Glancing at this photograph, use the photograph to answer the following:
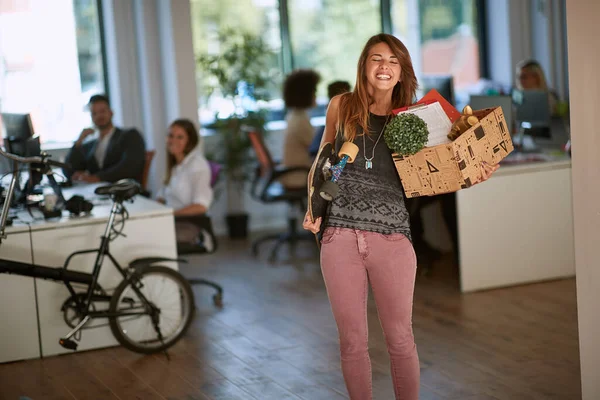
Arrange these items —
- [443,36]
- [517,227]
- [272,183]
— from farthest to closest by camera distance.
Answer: [443,36]
[272,183]
[517,227]

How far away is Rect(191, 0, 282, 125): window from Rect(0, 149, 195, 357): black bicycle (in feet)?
11.2

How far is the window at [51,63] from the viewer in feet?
25.9

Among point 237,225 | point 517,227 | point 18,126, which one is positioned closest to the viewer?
point 517,227

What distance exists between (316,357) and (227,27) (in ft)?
14.1

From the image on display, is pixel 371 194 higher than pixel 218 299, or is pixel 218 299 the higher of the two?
pixel 371 194

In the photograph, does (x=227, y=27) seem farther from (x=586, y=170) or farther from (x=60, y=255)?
(x=586, y=170)

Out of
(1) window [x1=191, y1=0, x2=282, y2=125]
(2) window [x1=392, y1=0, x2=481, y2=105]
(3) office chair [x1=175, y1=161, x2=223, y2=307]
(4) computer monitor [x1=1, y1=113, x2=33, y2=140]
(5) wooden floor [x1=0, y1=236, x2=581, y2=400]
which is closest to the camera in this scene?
(5) wooden floor [x1=0, y1=236, x2=581, y2=400]

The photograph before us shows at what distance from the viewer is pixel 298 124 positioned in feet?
22.9

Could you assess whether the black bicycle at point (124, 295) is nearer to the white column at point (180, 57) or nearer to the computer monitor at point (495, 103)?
the computer monitor at point (495, 103)

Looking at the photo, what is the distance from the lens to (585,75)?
3.01 metres

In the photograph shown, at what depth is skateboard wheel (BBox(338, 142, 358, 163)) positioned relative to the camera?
2.93 metres

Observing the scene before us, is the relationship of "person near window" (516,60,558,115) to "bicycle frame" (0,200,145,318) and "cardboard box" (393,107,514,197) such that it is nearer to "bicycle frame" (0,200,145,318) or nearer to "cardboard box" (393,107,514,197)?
"bicycle frame" (0,200,145,318)

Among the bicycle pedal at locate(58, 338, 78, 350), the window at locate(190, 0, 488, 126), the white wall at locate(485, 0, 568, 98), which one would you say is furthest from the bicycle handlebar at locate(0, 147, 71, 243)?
the white wall at locate(485, 0, 568, 98)

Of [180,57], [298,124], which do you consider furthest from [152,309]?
[180,57]
